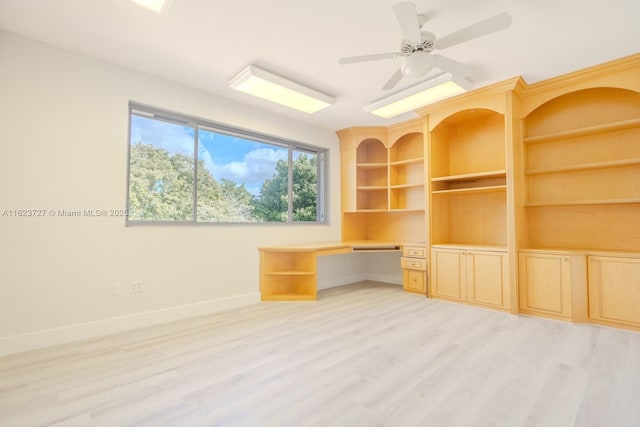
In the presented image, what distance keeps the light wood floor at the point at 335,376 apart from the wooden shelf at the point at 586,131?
2138 millimetres

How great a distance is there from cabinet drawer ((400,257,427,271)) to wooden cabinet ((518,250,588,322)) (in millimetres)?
1237

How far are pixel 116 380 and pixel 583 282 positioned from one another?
4452 millimetres

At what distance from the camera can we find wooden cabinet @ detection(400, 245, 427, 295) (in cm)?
455

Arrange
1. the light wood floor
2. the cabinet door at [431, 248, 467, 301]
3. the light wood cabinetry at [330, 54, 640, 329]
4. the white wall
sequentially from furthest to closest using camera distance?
the cabinet door at [431, 248, 467, 301]
the light wood cabinetry at [330, 54, 640, 329]
the white wall
the light wood floor

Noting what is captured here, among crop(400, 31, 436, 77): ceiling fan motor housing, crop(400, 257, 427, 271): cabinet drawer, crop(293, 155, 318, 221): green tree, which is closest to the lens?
crop(400, 31, 436, 77): ceiling fan motor housing

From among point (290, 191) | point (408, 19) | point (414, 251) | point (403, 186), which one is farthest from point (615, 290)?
point (290, 191)

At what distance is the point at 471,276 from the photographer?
3990 mm

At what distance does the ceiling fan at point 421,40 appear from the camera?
2.00 meters

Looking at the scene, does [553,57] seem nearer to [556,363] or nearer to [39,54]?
[556,363]

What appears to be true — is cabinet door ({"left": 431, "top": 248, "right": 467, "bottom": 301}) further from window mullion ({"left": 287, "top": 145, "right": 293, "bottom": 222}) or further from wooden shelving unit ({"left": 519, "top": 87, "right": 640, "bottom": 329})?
window mullion ({"left": 287, "top": 145, "right": 293, "bottom": 222})

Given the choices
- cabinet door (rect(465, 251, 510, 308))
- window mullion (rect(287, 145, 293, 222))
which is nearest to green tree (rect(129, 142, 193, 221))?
window mullion (rect(287, 145, 293, 222))

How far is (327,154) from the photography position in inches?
214

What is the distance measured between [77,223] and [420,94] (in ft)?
12.9

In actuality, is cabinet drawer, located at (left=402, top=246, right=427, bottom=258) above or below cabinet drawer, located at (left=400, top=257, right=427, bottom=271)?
above
